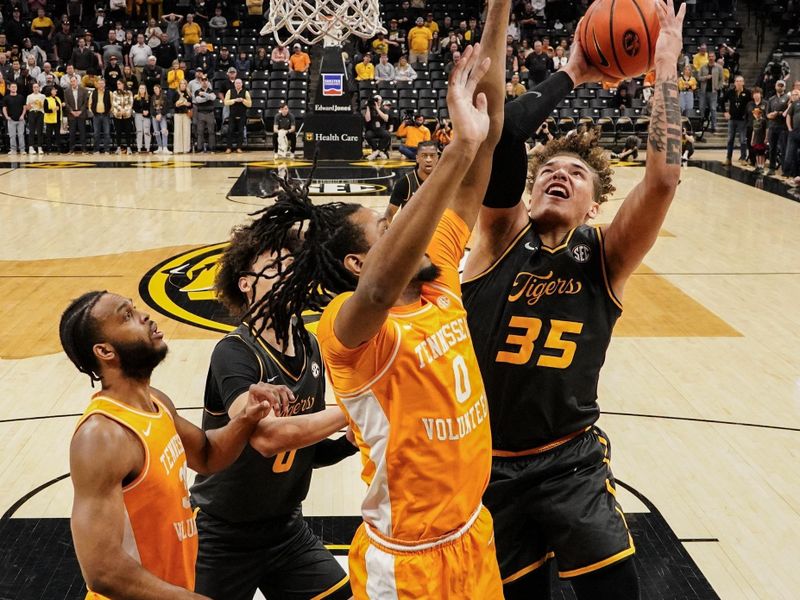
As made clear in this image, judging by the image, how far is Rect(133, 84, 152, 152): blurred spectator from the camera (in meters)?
19.2

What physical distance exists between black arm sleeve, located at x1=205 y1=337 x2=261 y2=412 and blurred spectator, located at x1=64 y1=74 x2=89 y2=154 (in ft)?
57.8

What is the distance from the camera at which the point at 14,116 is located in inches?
744

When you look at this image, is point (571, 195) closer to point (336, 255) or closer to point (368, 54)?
point (336, 255)

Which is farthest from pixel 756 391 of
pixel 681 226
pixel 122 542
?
pixel 681 226

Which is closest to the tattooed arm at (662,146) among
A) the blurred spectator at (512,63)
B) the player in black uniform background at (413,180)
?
the player in black uniform background at (413,180)

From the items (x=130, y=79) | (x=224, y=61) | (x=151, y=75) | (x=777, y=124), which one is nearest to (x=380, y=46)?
(x=224, y=61)

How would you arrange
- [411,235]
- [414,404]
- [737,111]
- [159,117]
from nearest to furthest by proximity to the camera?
[411,235], [414,404], [737,111], [159,117]

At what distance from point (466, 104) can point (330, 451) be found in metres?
1.62

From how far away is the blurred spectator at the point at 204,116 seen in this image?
19422 millimetres

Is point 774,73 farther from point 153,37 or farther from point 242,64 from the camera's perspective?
point 153,37

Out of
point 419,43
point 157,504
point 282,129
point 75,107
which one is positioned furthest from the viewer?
point 419,43

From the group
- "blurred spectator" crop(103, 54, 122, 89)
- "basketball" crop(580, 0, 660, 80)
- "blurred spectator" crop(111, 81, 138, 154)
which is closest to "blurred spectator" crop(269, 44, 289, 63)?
"blurred spectator" crop(103, 54, 122, 89)

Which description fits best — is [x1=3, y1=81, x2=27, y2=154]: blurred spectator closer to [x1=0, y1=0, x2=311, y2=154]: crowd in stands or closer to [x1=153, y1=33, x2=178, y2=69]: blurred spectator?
[x1=0, y1=0, x2=311, y2=154]: crowd in stands

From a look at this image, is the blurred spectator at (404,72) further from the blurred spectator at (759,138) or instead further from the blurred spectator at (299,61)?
the blurred spectator at (759,138)
